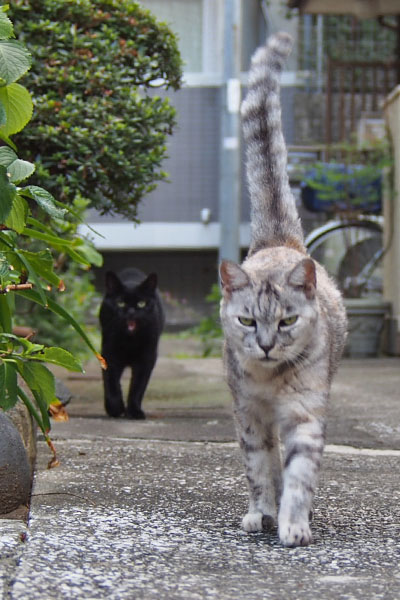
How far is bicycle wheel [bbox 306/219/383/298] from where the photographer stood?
26.8ft

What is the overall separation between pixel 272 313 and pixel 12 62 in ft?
3.30

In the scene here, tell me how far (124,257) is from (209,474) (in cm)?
746

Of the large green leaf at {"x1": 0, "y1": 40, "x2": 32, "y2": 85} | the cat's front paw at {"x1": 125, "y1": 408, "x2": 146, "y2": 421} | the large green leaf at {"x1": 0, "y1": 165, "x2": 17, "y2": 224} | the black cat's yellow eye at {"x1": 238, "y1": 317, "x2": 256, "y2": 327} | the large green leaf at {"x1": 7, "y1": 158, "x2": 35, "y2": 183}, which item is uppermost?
the large green leaf at {"x1": 0, "y1": 40, "x2": 32, "y2": 85}

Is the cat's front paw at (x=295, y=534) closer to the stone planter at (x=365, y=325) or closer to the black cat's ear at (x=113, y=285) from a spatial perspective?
the black cat's ear at (x=113, y=285)

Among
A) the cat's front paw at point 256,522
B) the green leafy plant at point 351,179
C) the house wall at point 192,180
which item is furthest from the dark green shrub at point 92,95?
the house wall at point 192,180

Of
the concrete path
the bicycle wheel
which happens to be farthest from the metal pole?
the concrete path

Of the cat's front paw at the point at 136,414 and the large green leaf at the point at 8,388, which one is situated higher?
the large green leaf at the point at 8,388

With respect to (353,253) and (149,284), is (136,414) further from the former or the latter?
(353,253)

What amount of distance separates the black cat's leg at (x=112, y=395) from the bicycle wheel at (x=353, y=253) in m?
3.73

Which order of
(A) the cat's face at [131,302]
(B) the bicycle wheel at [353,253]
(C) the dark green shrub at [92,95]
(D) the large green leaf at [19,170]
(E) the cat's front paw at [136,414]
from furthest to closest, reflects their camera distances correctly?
(B) the bicycle wheel at [353,253] < (A) the cat's face at [131,302] < (E) the cat's front paw at [136,414] < (C) the dark green shrub at [92,95] < (D) the large green leaf at [19,170]

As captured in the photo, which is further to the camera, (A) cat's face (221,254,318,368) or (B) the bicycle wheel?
(B) the bicycle wheel

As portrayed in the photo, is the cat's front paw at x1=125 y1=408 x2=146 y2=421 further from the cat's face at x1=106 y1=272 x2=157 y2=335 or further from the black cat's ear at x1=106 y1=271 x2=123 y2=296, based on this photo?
the black cat's ear at x1=106 y1=271 x2=123 y2=296

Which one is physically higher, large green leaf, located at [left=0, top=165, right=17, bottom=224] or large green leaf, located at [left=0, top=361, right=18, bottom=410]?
large green leaf, located at [left=0, top=165, right=17, bottom=224]

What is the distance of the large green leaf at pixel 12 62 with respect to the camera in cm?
256
